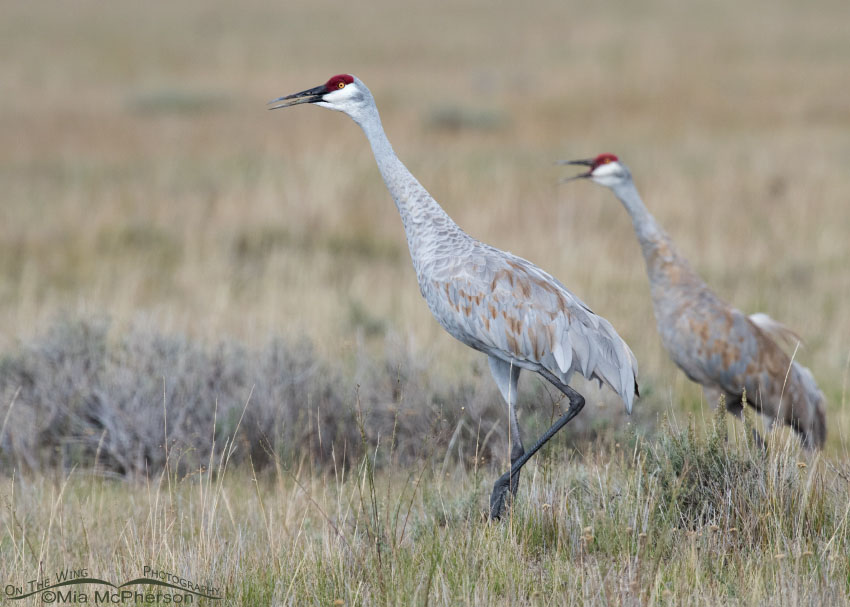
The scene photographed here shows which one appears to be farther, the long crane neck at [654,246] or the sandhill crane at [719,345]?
A: the long crane neck at [654,246]

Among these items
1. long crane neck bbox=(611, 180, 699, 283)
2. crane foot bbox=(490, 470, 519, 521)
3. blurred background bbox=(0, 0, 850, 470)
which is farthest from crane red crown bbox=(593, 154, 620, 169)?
crane foot bbox=(490, 470, 519, 521)

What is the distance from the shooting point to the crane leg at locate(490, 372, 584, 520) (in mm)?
3889

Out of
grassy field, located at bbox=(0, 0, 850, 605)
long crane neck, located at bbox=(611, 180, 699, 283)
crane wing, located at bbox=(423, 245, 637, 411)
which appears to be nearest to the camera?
grassy field, located at bbox=(0, 0, 850, 605)

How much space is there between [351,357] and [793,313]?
4321mm

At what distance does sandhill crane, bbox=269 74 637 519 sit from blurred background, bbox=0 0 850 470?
398mm

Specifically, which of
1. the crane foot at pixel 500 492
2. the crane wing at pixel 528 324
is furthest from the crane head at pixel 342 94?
the crane foot at pixel 500 492

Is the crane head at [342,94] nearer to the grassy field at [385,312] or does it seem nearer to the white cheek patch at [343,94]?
the white cheek patch at [343,94]

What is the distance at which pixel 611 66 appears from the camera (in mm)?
21859

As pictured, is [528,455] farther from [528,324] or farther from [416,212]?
[416,212]

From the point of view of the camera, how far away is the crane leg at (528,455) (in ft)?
12.8

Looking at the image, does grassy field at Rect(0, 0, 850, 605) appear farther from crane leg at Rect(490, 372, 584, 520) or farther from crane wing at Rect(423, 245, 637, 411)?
crane wing at Rect(423, 245, 637, 411)

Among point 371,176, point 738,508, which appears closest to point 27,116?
point 371,176

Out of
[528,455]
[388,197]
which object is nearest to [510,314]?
[528,455]

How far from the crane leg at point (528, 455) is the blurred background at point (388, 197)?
1.38 ft
